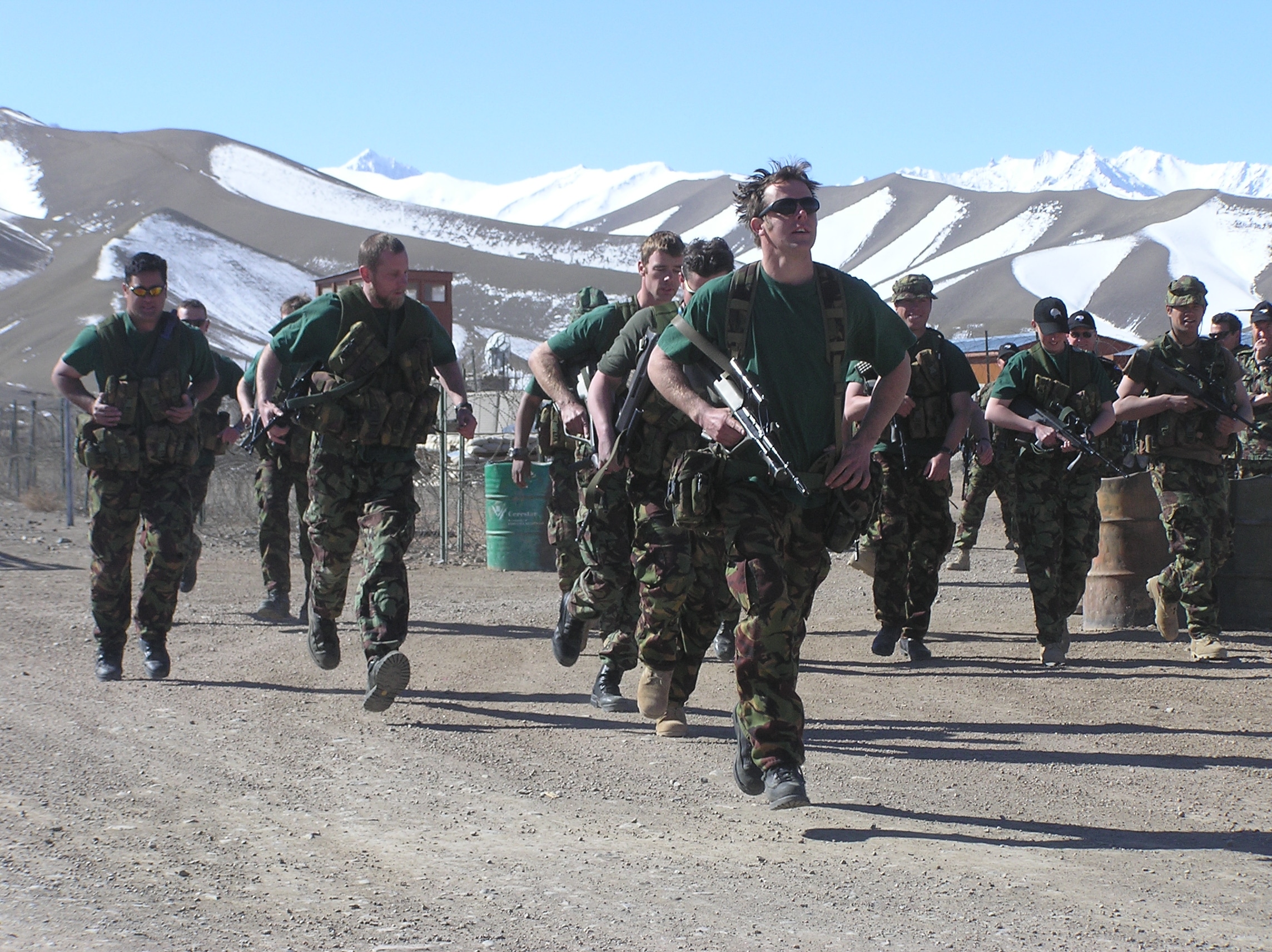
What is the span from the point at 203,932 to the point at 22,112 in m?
211

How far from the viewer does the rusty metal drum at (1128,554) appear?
365 inches

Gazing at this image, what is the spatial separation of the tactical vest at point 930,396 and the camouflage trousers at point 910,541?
199 mm

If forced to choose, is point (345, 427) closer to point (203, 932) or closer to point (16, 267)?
point (203, 932)

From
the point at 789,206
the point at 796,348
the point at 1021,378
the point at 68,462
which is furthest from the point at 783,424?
the point at 68,462

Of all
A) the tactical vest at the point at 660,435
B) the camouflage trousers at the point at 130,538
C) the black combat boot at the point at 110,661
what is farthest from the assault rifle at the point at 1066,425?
the black combat boot at the point at 110,661

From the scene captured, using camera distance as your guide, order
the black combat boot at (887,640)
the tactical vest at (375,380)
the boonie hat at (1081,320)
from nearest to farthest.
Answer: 1. the tactical vest at (375,380)
2. the black combat boot at (887,640)
3. the boonie hat at (1081,320)

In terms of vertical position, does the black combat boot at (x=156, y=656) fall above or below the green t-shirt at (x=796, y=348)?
below

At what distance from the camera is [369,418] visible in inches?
245

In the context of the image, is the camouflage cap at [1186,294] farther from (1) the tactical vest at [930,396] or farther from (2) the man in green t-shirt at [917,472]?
(1) the tactical vest at [930,396]

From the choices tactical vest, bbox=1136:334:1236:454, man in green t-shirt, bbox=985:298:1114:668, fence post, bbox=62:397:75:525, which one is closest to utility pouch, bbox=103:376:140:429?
man in green t-shirt, bbox=985:298:1114:668

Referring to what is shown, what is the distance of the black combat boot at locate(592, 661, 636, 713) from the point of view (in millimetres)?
6527

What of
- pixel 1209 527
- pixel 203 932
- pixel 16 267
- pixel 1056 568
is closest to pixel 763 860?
pixel 203 932

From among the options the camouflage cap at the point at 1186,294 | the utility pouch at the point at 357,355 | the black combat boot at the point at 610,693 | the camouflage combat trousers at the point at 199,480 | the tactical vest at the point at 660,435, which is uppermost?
the camouflage cap at the point at 1186,294

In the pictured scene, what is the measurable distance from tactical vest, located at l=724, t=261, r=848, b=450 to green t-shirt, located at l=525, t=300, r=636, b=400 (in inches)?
75.1
